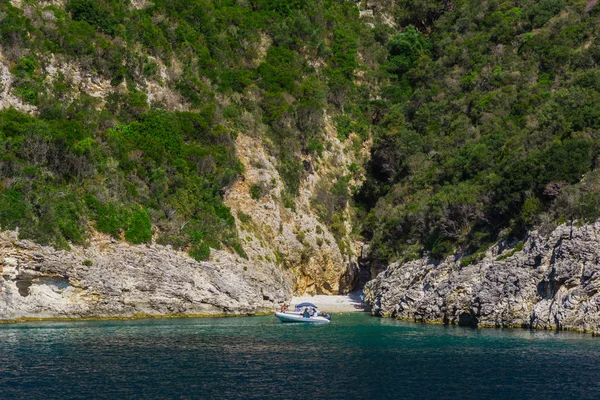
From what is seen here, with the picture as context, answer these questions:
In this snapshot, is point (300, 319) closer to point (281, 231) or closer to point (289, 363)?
point (281, 231)

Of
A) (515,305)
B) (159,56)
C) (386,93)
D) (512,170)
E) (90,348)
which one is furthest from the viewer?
(386,93)

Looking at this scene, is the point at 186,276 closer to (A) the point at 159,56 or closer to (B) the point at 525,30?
(A) the point at 159,56

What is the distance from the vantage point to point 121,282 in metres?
56.5

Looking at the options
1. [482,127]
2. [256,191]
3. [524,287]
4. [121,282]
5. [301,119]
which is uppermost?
[301,119]

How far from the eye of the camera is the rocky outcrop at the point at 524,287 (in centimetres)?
4459

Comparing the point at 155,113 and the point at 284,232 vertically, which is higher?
the point at 155,113

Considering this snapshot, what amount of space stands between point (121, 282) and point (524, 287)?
32.5m

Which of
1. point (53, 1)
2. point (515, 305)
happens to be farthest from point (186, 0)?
point (515, 305)

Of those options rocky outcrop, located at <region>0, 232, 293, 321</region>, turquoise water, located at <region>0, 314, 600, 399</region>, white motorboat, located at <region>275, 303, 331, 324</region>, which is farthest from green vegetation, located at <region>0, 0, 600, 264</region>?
turquoise water, located at <region>0, 314, 600, 399</region>

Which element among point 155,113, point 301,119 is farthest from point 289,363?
point 301,119

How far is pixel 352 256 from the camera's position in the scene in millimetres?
81500

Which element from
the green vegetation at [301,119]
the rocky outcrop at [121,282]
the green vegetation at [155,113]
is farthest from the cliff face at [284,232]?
the rocky outcrop at [121,282]

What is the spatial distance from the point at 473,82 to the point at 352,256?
96.1 ft

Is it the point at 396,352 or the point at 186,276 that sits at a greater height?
the point at 186,276
